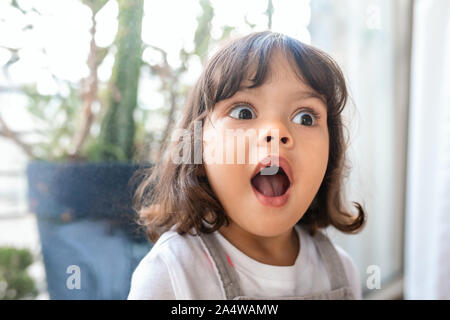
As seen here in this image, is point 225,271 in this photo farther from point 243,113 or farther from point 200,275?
point 243,113

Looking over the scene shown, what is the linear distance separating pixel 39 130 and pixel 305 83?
17.1 inches

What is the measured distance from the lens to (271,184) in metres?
0.53

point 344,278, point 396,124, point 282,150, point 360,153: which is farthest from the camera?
point 396,124

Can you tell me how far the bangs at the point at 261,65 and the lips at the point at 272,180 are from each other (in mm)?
116

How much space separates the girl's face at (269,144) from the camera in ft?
1.70

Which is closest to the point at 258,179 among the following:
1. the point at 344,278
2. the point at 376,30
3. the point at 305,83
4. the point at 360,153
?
the point at 305,83

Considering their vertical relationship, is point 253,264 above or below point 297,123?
below

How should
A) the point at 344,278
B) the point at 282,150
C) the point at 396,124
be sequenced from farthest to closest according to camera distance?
1. the point at 396,124
2. the point at 344,278
3. the point at 282,150

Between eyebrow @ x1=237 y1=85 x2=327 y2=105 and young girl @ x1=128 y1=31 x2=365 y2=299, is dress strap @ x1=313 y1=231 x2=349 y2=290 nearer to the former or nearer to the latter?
young girl @ x1=128 y1=31 x2=365 y2=299

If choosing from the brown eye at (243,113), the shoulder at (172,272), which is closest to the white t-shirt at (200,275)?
the shoulder at (172,272)

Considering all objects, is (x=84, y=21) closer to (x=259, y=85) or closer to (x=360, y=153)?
(x=259, y=85)

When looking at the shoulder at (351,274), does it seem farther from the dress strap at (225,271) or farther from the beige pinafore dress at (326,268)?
the dress strap at (225,271)

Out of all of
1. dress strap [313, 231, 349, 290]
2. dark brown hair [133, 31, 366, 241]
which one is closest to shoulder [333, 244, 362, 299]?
dress strap [313, 231, 349, 290]

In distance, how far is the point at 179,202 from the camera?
60cm
